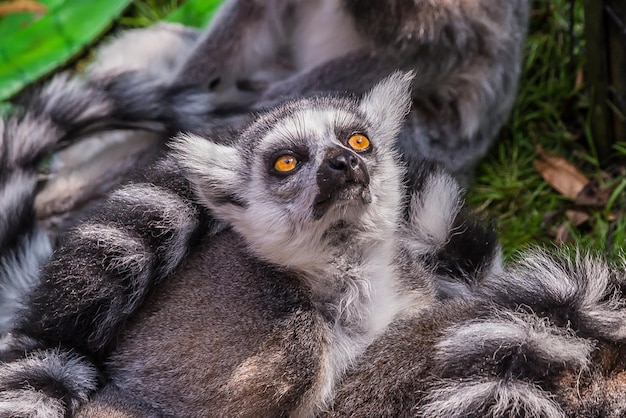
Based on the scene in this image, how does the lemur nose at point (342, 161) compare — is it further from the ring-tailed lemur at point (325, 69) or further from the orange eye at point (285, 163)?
the ring-tailed lemur at point (325, 69)

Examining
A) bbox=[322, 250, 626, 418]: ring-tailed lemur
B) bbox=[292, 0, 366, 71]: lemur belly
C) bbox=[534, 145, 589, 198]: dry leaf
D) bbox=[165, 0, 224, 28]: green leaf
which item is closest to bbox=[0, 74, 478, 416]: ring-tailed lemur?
bbox=[322, 250, 626, 418]: ring-tailed lemur

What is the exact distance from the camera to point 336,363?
2.46 metres

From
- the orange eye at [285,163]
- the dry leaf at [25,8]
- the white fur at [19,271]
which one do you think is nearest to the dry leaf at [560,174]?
the orange eye at [285,163]

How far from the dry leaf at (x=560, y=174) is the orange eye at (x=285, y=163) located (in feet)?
6.22

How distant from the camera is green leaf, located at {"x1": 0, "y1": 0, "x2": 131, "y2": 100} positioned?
14.6ft

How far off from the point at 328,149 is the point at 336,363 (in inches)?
24.6

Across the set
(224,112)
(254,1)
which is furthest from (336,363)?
(254,1)

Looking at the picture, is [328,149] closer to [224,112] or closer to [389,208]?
Answer: [389,208]

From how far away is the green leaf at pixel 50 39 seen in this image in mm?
4465

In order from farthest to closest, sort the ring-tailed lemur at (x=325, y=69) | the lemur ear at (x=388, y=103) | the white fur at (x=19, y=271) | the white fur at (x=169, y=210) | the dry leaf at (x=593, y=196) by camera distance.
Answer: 1. the dry leaf at (x=593, y=196)
2. the ring-tailed lemur at (x=325, y=69)
3. the white fur at (x=19, y=271)
4. the lemur ear at (x=388, y=103)
5. the white fur at (x=169, y=210)

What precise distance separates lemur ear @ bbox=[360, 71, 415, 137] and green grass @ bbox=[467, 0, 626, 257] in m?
→ 1.05

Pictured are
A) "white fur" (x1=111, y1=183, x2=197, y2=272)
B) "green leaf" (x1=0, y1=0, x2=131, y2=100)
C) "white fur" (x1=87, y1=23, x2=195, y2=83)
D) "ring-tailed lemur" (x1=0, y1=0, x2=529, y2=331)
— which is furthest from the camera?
"green leaf" (x1=0, y1=0, x2=131, y2=100)

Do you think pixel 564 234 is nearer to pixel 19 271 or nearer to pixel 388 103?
pixel 388 103

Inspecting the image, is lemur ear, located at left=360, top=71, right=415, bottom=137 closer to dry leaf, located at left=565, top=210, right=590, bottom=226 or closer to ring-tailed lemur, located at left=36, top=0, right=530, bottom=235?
ring-tailed lemur, located at left=36, top=0, right=530, bottom=235
